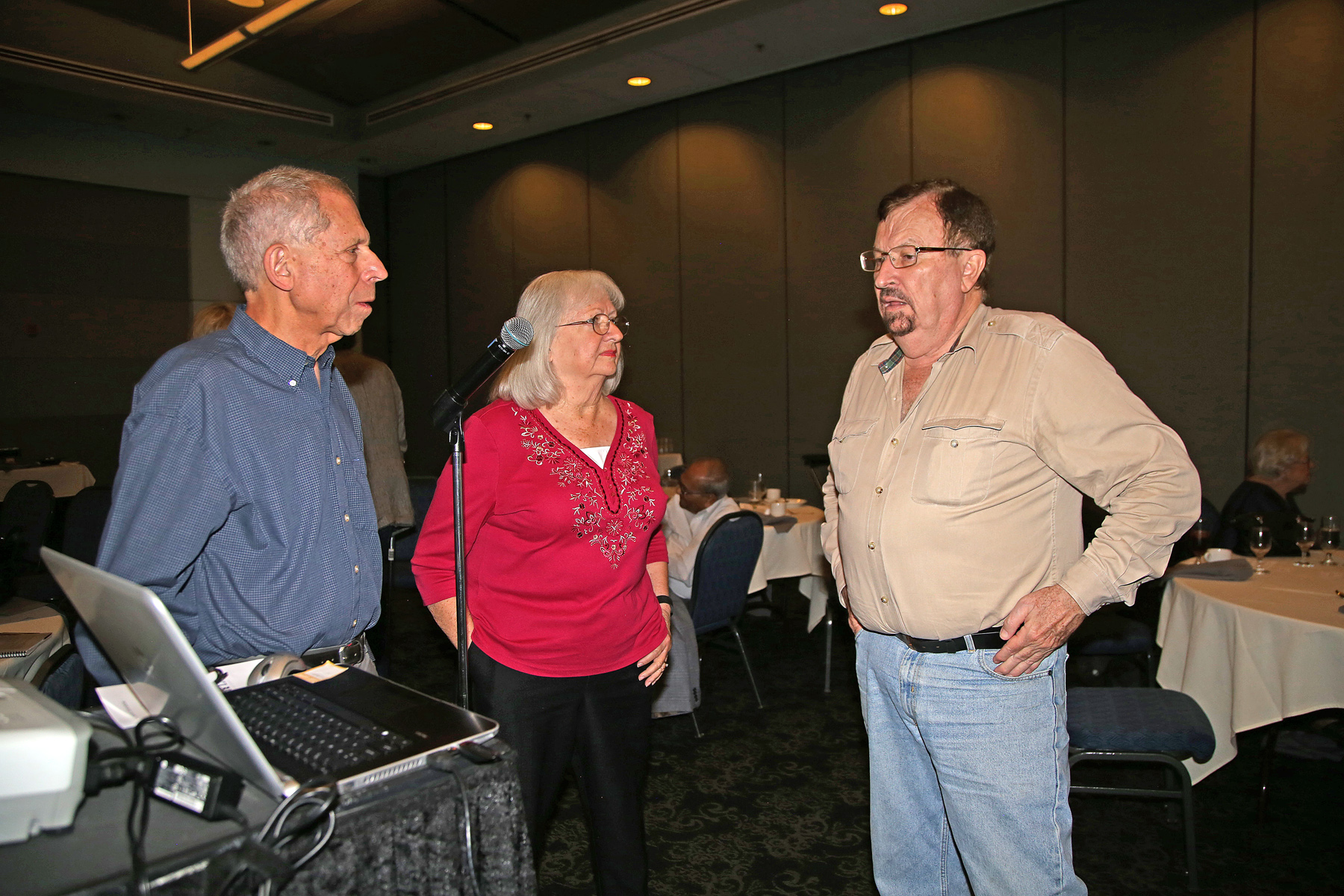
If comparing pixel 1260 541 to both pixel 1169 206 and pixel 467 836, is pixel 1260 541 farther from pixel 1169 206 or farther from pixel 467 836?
pixel 467 836

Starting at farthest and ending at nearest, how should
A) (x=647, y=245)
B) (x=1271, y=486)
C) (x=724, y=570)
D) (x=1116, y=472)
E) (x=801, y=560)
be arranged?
(x=647, y=245)
(x=801, y=560)
(x=1271, y=486)
(x=724, y=570)
(x=1116, y=472)

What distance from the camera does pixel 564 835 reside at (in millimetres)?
3107

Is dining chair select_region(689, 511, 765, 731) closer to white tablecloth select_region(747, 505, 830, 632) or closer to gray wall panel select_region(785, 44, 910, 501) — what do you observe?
white tablecloth select_region(747, 505, 830, 632)

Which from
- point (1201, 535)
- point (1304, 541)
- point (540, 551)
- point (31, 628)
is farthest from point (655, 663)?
point (1201, 535)

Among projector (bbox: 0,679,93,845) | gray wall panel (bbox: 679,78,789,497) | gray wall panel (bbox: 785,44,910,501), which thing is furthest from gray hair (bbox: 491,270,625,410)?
gray wall panel (bbox: 679,78,789,497)

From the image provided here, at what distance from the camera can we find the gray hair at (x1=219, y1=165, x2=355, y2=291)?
1.47 meters

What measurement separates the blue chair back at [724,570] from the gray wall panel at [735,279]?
330 cm

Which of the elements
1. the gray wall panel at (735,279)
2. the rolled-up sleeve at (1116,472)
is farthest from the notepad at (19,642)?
the gray wall panel at (735,279)

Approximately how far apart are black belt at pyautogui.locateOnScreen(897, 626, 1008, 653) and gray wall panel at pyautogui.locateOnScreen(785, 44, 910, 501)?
5.04m

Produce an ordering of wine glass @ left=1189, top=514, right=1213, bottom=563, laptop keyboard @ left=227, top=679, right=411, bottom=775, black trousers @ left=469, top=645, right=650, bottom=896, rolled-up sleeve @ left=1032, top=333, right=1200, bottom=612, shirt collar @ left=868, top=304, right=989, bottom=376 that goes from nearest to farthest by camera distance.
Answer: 1. laptop keyboard @ left=227, top=679, right=411, bottom=775
2. rolled-up sleeve @ left=1032, top=333, right=1200, bottom=612
3. shirt collar @ left=868, top=304, right=989, bottom=376
4. black trousers @ left=469, top=645, right=650, bottom=896
5. wine glass @ left=1189, top=514, right=1213, bottom=563

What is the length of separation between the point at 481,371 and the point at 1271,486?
4257 mm

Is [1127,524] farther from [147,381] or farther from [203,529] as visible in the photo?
[147,381]

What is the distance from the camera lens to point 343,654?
1.50 meters

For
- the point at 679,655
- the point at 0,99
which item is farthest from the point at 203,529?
the point at 0,99
